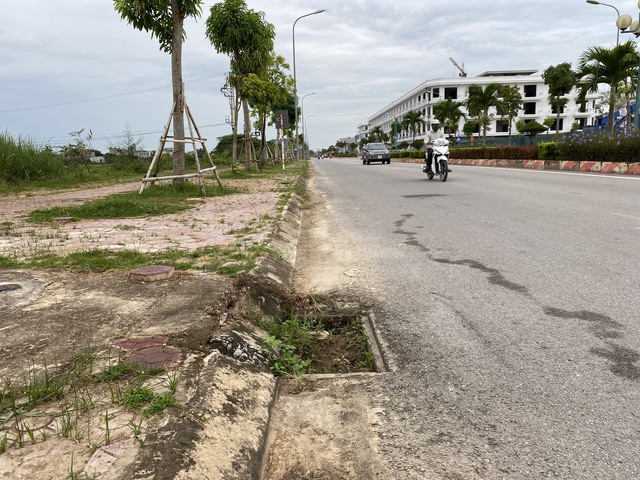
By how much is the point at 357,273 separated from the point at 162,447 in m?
2.98

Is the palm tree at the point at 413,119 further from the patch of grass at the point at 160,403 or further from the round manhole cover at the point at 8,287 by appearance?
the patch of grass at the point at 160,403

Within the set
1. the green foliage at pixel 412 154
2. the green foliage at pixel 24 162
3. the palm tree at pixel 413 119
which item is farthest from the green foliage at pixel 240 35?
the palm tree at pixel 413 119

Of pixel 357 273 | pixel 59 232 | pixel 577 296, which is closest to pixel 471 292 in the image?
pixel 577 296

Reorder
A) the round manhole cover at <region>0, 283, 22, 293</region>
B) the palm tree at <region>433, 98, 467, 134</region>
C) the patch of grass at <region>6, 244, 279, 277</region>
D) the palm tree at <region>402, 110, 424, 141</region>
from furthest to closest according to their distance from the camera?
the palm tree at <region>402, 110, 424, 141</region> → the palm tree at <region>433, 98, 467, 134</region> → the patch of grass at <region>6, 244, 279, 277</region> → the round manhole cover at <region>0, 283, 22, 293</region>

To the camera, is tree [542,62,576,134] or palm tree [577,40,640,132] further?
tree [542,62,576,134]

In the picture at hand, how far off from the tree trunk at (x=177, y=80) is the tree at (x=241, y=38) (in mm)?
9617

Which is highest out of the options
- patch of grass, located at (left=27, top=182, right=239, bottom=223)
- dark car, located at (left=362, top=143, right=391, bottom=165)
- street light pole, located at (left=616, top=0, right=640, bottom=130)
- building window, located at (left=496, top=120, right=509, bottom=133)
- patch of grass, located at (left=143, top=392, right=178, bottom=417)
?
building window, located at (left=496, top=120, right=509, bottom=133)

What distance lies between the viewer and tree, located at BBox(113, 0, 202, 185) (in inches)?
400

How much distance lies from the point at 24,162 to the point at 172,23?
6.78m

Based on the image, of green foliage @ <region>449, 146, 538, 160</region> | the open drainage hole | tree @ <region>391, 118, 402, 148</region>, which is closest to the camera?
the open drainage hole

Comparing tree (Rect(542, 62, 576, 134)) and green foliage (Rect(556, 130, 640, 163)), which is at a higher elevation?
tree (Rect(542, 62, 576, 134))

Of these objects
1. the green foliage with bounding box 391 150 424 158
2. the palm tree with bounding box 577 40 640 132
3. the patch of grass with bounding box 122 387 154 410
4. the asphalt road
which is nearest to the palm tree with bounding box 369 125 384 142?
the green foliage with bounding box 391 150 424 158

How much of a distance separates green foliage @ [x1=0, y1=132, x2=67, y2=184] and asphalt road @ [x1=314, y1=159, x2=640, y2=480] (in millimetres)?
11805

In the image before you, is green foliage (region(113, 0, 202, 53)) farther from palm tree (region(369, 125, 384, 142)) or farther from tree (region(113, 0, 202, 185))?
palm tree (region(369, 125, 384, 142))
